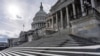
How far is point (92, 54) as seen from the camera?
153 inches

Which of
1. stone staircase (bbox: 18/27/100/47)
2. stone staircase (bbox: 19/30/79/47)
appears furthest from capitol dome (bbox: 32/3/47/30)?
stone staircase (bbox: 18/27/100/47)

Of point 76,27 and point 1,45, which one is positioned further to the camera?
point 1,45

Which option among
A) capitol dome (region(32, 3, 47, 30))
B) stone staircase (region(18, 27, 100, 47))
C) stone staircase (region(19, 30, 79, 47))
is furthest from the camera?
capitol dome (region(32, 3, 47, 30))

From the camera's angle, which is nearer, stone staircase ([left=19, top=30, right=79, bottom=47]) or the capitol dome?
stone staircase ([left=19, top=30, right=79, bottom=47])

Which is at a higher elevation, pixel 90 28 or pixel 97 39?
pixel 90 28

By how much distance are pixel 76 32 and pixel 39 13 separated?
63.6 m

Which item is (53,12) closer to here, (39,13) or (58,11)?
(58,11)

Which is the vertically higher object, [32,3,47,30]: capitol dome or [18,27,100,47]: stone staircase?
[32,3,47,30]: capitol dome

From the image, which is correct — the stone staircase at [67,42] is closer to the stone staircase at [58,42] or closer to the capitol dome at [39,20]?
the stone staircase at [58,42]

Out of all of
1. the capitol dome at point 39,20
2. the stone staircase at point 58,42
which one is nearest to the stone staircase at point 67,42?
the stone staircase at point 58,42

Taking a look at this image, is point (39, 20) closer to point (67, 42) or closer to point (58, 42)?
point (58, 42)

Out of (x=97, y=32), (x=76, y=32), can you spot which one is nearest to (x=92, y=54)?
(x=97, y=32)

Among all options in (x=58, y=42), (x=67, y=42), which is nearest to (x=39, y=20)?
(x=58, y=42)

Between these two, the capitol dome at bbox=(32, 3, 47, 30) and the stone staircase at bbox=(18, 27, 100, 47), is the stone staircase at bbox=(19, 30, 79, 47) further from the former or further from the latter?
the capitol dome at bbox=(32, 3, 47, 30)
